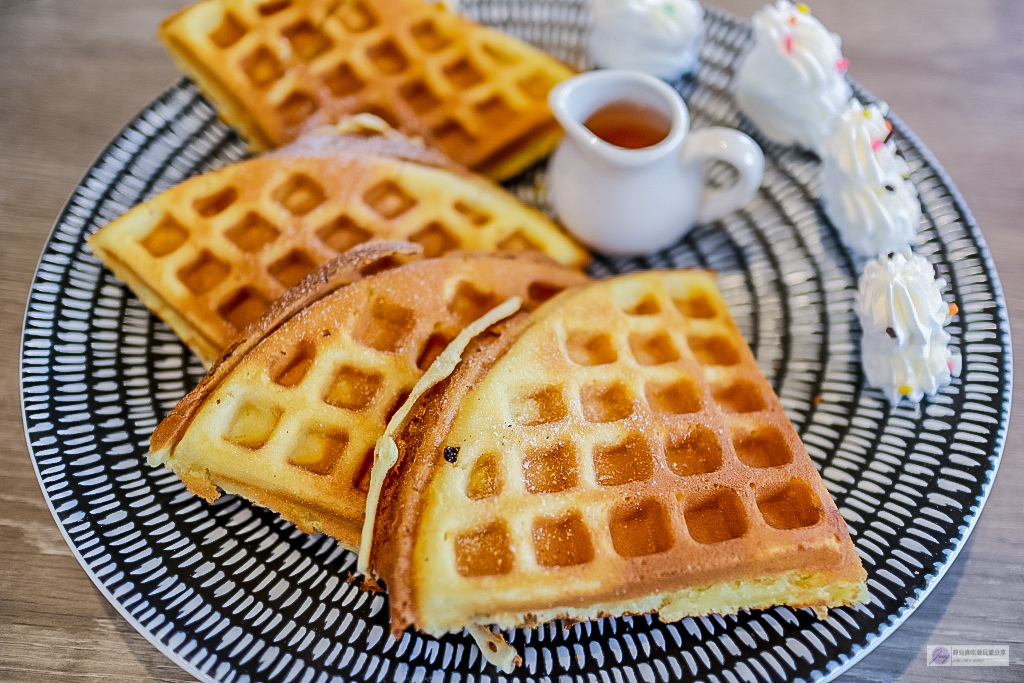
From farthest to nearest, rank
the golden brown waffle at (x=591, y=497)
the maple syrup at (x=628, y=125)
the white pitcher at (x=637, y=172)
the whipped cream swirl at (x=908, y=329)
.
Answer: the maple syrup at (x=628, y=125)
the white pitcher at (x=637, y=172)
the whipped cream swirl at (x=908, y=329)
the golden brown waffle at (x=591, y=497)

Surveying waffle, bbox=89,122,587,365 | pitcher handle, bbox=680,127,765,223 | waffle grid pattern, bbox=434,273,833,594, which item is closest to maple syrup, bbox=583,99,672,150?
pitcher handle, bbox=680,127,765,223

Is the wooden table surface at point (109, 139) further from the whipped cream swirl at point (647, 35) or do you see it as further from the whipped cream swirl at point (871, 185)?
the whipped cream swirl at point (647, 35)

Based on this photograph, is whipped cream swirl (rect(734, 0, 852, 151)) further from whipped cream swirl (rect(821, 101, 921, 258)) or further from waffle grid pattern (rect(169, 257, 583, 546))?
waffle grid pattern (rect(169, 257, 583, 546))

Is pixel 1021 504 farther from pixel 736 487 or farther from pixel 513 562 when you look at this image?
pixel 513 562

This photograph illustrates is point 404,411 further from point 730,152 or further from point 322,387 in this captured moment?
point 730,152

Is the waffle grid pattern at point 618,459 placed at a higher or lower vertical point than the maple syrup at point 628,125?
lower

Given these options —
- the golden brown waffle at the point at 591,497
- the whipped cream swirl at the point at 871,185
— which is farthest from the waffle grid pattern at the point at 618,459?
the whipped cream swirl at the point at 871,185

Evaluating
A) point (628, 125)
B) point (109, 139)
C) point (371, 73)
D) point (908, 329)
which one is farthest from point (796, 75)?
point (109, 139)
